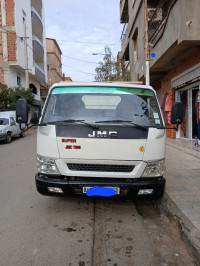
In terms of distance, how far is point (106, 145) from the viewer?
3357 mm

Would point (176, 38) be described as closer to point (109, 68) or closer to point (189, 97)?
point (189, 97)

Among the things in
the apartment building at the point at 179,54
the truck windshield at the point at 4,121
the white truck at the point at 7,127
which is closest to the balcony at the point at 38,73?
the white truck at the point at 7,127

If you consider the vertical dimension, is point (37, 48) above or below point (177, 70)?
above

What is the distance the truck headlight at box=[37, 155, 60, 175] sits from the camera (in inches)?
136

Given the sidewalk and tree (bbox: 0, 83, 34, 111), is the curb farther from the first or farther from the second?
tree (bbox: 0, 83, 34, 111)

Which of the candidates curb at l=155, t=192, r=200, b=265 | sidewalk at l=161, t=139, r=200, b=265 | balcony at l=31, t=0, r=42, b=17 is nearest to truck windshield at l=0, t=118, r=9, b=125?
sidewalk at l=161, t=139, r=200, b=265

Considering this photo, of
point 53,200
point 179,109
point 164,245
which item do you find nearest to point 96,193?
point 164,245

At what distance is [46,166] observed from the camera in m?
3.52

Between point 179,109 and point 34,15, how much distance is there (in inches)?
1277

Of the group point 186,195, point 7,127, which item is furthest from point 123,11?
point 186,195

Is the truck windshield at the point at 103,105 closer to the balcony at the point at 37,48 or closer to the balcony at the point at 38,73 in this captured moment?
the balcony at the point at 38,73

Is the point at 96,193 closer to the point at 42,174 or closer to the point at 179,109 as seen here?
the point at 42,174

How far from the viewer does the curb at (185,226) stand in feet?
9.08

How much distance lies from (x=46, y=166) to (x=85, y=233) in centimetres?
108
